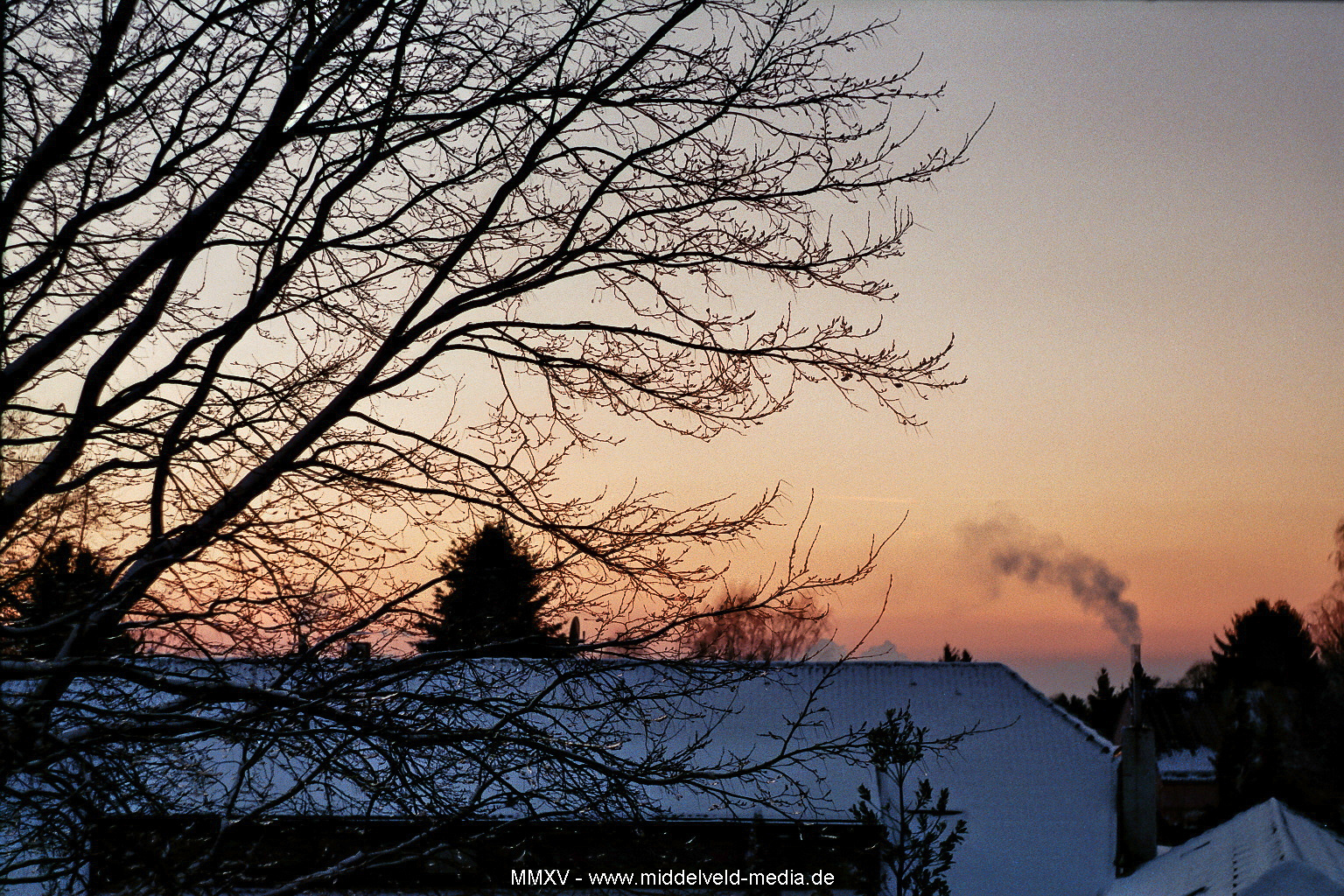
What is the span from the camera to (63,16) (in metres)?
5.94

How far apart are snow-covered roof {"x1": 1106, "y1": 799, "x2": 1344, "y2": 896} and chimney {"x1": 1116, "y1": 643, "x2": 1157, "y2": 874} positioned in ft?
2.41

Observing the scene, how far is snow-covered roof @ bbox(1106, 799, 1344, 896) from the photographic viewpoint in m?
12.3

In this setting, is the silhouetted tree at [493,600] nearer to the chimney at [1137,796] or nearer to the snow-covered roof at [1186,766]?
the chimney at [1137,796]

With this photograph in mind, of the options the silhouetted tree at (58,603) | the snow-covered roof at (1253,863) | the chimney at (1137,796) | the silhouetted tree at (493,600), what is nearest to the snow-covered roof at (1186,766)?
the chimney at (1137,796)

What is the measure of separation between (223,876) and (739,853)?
304 centimetres

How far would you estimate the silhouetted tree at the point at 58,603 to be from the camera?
16.0 feet

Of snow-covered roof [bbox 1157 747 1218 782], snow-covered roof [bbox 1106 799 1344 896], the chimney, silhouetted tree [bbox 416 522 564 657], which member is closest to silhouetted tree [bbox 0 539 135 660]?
silhouetted tree [bbox 416 522 564 657]

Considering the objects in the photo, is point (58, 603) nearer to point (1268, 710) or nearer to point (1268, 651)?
point (1268, 710)

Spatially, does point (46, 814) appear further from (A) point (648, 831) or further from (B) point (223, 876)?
(A) point (648, 831)

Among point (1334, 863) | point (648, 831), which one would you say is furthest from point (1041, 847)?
point (648, 831)

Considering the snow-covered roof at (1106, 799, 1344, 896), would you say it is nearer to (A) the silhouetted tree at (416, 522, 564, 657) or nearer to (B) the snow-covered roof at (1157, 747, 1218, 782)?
(A) the silhouetted tree at (416, 522, 564, 657)

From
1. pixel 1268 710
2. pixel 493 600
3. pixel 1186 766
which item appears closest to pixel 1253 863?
pixel 493 600

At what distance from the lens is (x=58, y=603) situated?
5.23 m

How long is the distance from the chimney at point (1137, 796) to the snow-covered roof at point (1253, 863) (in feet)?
2.41
